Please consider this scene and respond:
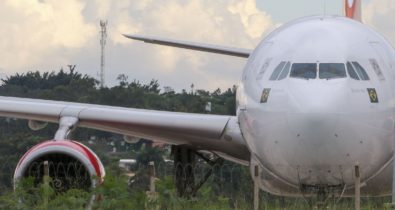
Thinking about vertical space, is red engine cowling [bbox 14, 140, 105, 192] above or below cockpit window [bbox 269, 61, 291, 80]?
below

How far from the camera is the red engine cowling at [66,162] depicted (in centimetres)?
1839

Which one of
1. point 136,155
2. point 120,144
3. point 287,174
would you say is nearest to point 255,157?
point 287,174

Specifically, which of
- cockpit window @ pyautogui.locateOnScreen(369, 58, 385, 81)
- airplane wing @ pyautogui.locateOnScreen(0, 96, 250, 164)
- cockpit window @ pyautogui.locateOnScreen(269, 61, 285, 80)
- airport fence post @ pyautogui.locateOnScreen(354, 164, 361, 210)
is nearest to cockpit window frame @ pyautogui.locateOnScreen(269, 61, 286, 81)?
cockpit window @ pyautogui.locateOnScreen(269, 61, 285, 80)

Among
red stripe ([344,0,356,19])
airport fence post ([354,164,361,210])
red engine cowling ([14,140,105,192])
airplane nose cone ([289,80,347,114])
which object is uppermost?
red stripe ([344,0,356,19])

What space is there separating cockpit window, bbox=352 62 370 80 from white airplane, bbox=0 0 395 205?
0.02m

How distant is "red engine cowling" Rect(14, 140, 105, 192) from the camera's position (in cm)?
1839

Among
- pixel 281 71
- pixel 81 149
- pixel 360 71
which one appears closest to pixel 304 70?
pixel 281 71

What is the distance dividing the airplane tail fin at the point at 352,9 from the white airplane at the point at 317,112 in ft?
22.4

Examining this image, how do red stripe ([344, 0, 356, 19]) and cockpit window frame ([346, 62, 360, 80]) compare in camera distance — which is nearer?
cockpit window frame ([346, 62, 360, 80])

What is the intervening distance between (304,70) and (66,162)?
4690 millimetres

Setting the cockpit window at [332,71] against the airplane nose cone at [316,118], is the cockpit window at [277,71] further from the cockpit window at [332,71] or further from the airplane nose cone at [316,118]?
the airplane nose cone at [316,118]

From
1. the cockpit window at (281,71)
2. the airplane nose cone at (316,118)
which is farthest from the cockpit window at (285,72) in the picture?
the airplane nose cone at (316,118)

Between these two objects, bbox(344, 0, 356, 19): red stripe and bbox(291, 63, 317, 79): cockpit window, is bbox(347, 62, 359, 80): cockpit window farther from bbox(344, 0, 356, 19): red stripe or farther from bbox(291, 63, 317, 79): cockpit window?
bbox(344, 0, 356, 19): red stripe

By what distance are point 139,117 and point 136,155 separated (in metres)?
29.0
